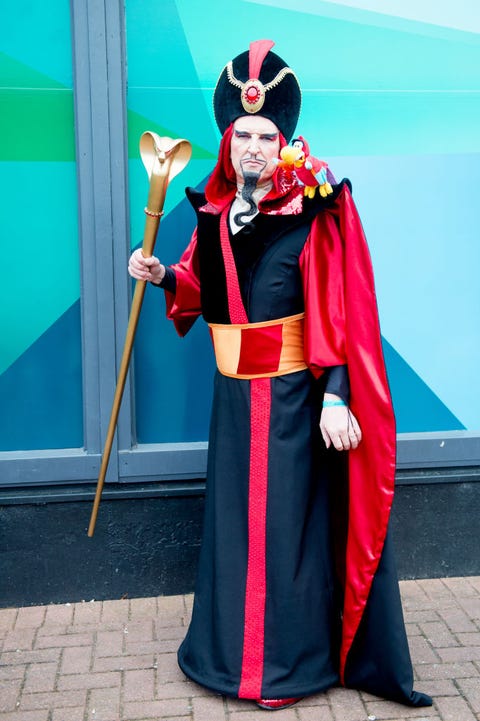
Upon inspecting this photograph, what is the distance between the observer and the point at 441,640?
3.37m

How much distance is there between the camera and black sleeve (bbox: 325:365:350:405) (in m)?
2.82

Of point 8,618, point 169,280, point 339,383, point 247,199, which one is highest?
point 247,199

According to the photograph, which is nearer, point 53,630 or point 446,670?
point 446,670

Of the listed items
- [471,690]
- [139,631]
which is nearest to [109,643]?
[139,631]

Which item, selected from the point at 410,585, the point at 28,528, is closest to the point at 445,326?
the point at 410,585

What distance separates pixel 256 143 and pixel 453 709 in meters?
1.94

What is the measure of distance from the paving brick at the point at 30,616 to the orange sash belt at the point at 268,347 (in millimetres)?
1370

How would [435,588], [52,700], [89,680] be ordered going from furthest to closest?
1. [435,588]
2. [89,680]
3. [52,700]

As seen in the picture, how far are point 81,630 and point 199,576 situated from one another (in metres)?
0.64

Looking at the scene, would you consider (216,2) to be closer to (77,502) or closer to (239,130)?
(239,130)

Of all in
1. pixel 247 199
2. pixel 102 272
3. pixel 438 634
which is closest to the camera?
pixel 247 199

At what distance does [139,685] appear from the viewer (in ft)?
10.0

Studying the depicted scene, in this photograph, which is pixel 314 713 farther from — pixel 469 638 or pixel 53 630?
pixel 53 630

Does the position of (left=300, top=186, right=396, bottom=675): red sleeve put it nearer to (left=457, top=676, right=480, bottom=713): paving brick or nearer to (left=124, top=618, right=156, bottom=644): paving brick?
(left=457, top=676, right=480, bottom=713): paving brick
